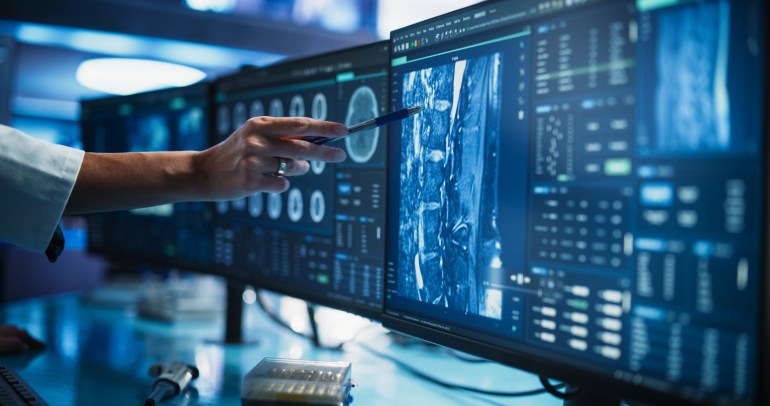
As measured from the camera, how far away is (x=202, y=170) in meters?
1.12

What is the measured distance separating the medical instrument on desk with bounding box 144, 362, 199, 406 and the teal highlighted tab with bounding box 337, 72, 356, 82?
1.95 ft

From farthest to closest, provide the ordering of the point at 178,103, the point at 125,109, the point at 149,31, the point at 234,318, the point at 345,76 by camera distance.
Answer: the point at 149,31 → the point at 125,109 → the point at 178,103 → the point at 234,318 → the point at 345,76

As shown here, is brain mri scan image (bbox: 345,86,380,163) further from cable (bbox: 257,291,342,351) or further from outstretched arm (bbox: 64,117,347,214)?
cable (bbox: 257,291,342,351)

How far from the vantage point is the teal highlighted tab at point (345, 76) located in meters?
1.19

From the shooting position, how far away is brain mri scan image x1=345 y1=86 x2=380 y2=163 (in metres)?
1.13

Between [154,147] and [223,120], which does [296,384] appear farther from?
[154,147]

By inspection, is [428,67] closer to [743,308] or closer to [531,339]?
[531,339]

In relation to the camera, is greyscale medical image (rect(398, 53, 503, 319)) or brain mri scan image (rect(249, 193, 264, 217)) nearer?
greyscale medical image (rect(398, 53, 503, 319))

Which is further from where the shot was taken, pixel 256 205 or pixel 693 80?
pixel 256 205

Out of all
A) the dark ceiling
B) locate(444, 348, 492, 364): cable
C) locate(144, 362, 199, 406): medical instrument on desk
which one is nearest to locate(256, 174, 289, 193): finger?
locate(144, 362, 199, 406): medical instrument on desk

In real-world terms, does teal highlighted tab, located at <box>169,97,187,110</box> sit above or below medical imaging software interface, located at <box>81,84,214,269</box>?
above

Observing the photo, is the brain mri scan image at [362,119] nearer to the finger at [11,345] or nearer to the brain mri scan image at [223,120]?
the brain mri scan image at [223,120]

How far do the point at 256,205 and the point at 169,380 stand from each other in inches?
17.7

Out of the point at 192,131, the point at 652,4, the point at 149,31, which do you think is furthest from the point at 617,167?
the point at 149,31
